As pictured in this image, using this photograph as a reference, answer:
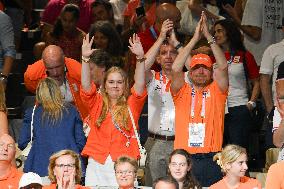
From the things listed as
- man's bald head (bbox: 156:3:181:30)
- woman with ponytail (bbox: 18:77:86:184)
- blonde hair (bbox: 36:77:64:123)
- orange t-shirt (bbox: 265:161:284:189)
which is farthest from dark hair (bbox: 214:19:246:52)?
orange t-shirt (bbox: 265:161:284:189)

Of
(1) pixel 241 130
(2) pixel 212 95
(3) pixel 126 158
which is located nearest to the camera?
(3) pixel 126 158

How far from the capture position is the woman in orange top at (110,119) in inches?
463

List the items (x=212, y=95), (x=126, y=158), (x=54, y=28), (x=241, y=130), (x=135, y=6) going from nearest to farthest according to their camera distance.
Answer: (x=126, y=158) < (x=212, y=95) < (x=241, y=130) < (x=54, y=28) < (x=135, y=6)

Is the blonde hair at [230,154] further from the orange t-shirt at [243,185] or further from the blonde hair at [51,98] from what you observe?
the blonde hair at [51,98]

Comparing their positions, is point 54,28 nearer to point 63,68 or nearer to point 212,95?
point 63,68

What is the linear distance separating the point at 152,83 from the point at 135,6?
3801 mm

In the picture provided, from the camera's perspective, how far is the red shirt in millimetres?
15812

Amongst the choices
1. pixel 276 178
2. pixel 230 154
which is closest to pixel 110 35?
pixel 230 154

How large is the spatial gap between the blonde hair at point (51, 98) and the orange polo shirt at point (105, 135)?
0.32m

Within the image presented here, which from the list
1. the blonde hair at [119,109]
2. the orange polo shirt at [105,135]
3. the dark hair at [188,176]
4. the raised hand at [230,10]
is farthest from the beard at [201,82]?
the raised hand at [230,10]

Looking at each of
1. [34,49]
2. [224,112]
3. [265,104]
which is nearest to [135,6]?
[34,49]

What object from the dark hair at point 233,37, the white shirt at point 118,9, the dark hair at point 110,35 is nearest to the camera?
the dark hair at point 233,37

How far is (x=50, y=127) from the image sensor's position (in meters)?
11.8

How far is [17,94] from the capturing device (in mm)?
15445
